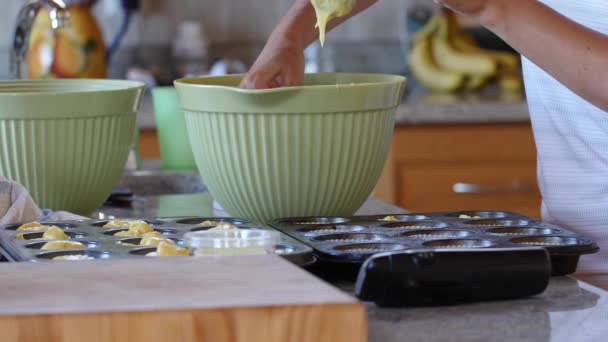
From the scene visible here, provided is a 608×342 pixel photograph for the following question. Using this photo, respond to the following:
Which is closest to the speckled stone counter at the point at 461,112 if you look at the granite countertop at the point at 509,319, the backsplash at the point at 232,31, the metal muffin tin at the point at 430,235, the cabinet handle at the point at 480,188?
the cabinet handle at the point at 480,188

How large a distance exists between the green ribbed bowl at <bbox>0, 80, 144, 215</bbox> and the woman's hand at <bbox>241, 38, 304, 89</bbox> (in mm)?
140

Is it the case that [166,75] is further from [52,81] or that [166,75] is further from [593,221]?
[593,221]

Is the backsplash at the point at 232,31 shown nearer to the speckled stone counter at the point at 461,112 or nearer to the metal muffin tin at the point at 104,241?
the speckled stone counter at the point at 461,112

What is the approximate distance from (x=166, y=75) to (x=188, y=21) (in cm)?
21

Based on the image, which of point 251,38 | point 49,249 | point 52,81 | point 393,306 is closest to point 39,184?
point 52,81

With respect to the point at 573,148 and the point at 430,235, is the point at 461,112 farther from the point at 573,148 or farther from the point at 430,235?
the point at 430,235

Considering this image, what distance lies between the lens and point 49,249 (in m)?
0.84

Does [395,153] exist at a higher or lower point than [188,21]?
lower

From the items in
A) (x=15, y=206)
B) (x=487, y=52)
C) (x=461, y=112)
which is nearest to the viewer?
(x=15, y=206)

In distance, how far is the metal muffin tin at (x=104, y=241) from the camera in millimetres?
811

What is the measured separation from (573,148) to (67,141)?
608 mm

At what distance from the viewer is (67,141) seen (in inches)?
44.4

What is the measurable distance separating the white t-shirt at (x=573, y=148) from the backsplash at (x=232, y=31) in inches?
67.0

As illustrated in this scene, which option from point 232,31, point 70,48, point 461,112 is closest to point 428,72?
point 461,112
